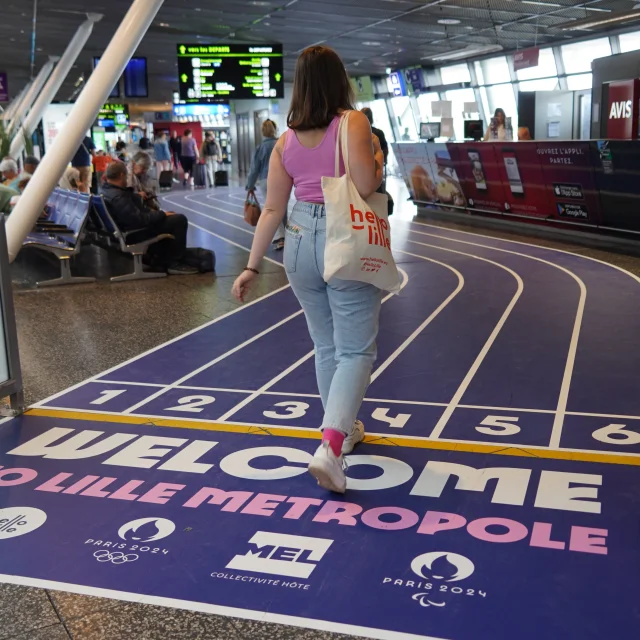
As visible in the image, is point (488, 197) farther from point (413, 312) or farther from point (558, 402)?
point (558, 402)

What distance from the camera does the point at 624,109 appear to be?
12.2 metres

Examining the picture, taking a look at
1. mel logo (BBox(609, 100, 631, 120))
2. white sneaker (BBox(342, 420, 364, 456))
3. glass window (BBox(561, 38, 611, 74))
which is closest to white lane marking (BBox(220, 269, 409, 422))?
white sneaker (BBox(342, 420, 364, 456))

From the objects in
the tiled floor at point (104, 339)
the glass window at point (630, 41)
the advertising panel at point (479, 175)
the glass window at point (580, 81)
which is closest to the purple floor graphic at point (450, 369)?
the tiled floor at point (104, 339)

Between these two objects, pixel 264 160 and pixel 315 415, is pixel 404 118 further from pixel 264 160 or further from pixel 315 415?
pixel 315 415

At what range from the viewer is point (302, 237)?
3.29 meters

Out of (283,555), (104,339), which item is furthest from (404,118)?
(283,555)

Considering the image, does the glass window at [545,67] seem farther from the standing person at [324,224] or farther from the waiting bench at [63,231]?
the standing person at [324,224]

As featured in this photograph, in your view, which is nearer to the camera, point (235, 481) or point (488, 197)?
point (235, 481)

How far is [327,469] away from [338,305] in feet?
2.13

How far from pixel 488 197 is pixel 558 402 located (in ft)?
32.6

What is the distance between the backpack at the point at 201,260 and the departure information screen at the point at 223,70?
904 cm

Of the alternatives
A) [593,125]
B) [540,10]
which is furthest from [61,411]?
[540,10]

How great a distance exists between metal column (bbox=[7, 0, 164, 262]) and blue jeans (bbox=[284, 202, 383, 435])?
6382 mm

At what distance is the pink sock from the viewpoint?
10.7 feet
